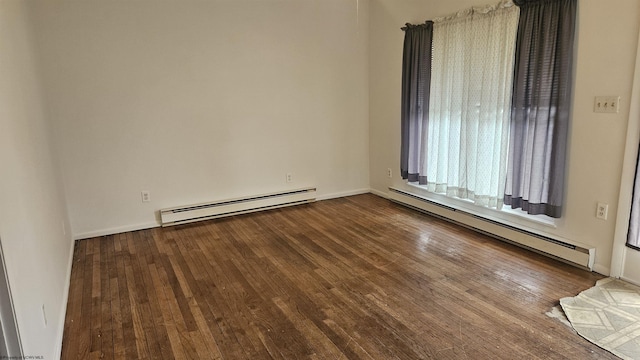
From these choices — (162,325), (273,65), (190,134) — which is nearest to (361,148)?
(273,65)

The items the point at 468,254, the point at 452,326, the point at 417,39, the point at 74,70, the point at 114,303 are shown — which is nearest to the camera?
the point at 452,326

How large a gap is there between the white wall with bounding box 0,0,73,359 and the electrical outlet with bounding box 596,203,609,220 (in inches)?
132

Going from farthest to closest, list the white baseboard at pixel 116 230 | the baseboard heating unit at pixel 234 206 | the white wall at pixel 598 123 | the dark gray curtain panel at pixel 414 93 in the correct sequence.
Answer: the baseboard heating unit at pixel 234 206, the dark gray curtain panel at pixel 414 93, the white baseboard at pixel 116 230, the white wall at pixel 598 123

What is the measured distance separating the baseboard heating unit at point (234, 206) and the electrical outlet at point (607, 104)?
9.99ft

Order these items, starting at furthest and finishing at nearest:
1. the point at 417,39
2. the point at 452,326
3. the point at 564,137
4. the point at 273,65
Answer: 1. the point at 273,65
2. the point at 417,39
3. the point at 564,137
4. the point at 452,326

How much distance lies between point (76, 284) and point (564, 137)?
3736 mm

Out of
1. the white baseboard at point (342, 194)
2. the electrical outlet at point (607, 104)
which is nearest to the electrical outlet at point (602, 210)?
the electrical outlet at point (607, 104)

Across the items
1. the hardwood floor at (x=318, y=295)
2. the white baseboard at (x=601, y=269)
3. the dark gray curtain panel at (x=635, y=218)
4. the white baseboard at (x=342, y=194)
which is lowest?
the hardwood floor at (x=318, y=295)

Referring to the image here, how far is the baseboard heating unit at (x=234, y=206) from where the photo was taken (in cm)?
417

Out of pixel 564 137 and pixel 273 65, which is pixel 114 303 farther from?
pixel 564 137

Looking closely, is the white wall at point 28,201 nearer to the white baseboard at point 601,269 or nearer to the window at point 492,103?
the window at point 492,103

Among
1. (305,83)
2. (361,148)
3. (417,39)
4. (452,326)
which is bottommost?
(452,326)

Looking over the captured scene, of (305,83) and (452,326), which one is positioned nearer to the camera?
(452,326)

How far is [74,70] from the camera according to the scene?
360 cm
